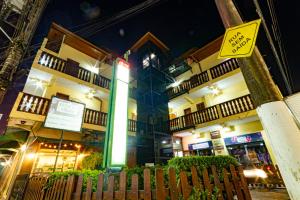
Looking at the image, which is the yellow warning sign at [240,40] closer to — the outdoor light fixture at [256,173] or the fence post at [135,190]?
the fence post at [135,190]

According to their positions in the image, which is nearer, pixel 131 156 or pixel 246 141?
pixel 246 141

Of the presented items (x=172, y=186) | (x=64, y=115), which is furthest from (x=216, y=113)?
(x=64, y=115)

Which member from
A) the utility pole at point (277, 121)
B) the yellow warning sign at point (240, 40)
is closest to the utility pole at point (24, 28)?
the yellow warning sign at point (240, 40)

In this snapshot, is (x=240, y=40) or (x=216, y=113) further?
(x=216, y=113)

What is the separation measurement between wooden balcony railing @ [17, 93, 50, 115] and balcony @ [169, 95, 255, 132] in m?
9.93

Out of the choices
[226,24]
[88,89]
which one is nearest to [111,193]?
[226,24]

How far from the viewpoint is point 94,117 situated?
33.1 ft

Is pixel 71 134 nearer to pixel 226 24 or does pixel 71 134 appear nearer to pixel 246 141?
pixel 226 24

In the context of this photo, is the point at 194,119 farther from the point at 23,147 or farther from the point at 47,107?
the point at 23,147

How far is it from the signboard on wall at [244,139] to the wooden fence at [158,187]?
7.93 meters

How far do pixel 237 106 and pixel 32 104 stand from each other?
12.7 metres

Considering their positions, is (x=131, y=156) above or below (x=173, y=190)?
above

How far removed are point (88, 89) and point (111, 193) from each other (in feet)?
33.1

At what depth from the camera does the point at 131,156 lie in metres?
11.6
